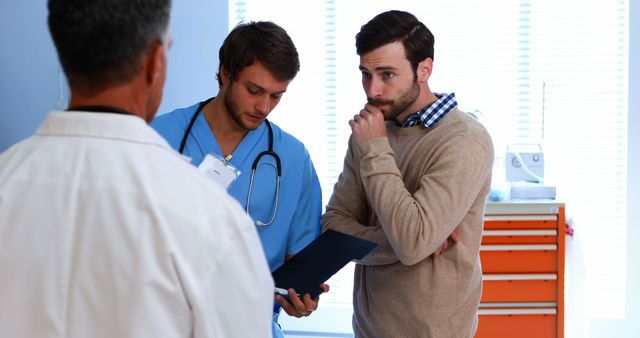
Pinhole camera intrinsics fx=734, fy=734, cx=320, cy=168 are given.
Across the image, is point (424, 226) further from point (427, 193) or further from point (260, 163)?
point (260, 163)

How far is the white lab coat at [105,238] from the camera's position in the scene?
840 mm

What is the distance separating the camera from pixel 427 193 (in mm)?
1555

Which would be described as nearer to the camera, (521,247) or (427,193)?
(427,193)

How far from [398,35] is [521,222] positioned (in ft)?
5.45

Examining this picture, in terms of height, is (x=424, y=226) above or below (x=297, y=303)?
above

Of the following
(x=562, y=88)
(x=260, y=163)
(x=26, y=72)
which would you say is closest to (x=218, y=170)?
(x=260, y=163)

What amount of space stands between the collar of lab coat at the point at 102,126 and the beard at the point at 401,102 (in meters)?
0.90

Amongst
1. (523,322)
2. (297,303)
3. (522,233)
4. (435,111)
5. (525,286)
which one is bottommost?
(523,322)

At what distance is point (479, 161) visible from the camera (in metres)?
1.59

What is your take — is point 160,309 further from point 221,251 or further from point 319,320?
point 319,320

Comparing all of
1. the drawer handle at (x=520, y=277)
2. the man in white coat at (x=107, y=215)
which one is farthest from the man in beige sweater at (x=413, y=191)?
the drawer handle at (x=520, y=277)

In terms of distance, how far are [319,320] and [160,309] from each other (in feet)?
10.7

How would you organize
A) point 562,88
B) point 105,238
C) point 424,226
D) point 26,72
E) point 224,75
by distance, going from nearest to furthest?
point 105,238, point 424,226, point 224,75, point 562,88, point 26,72

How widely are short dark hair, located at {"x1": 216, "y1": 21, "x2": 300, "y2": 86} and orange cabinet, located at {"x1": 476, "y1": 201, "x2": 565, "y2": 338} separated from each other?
1668 mm
